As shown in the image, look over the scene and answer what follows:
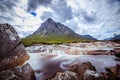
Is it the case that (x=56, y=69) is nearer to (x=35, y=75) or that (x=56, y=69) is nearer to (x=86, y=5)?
(x=35, y=75)

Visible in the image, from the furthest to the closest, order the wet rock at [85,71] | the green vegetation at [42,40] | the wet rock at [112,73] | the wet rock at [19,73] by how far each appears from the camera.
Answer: the green vegetation at [42,40], the wet rock at [112,73], the wet rock at [85,71], the wet rock at [19,73]

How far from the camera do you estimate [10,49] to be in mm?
3203

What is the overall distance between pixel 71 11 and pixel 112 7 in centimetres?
121

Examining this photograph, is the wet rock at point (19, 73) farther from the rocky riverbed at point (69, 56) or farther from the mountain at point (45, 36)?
the mountain at point (45, 36)

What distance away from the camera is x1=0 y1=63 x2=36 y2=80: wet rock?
2.87 metres

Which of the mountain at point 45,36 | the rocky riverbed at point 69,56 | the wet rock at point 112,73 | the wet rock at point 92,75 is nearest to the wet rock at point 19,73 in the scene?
the rocky riverbed at point 69,56

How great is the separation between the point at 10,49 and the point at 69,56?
4.76 ft

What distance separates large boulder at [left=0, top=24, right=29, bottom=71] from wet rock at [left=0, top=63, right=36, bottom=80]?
19cm

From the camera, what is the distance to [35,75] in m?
3.14

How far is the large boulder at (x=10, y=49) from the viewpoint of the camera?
3087 millimetres

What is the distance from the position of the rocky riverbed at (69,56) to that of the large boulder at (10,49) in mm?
211

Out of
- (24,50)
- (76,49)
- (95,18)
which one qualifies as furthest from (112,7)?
(24,50)

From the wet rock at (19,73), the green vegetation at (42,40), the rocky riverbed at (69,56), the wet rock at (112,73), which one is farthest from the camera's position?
the green vegetation at (42,40)

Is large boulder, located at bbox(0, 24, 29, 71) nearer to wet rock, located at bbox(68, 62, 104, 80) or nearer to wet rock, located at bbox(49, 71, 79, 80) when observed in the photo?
wet rock, located at bbox(49, 71, 79, 80)
